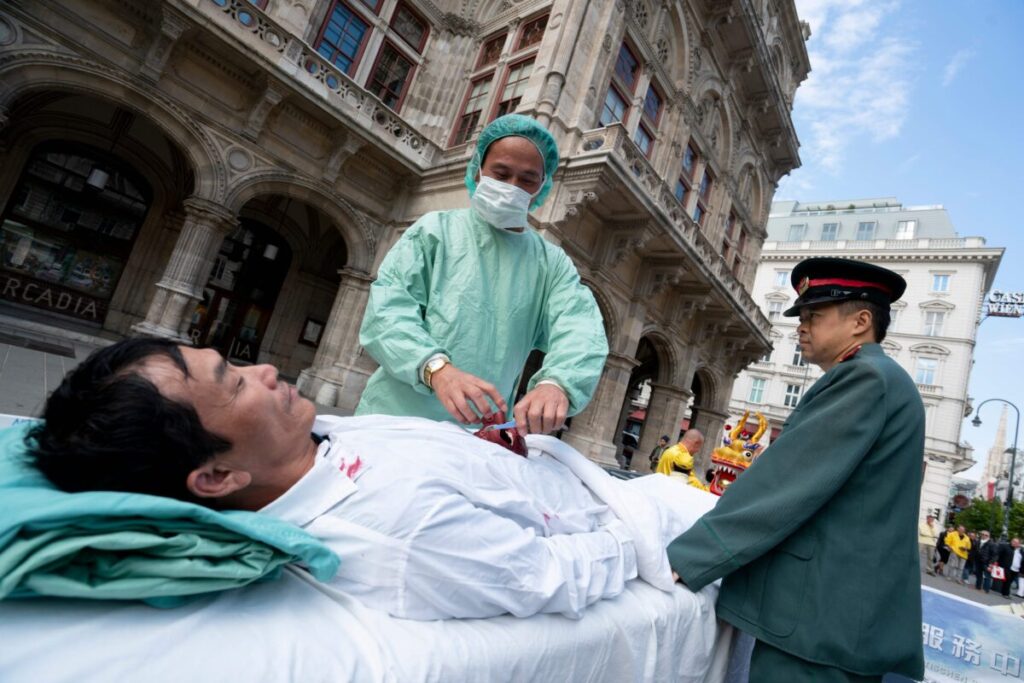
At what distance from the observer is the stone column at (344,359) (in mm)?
10273

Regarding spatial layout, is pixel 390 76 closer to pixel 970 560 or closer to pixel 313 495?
pixel 313 495

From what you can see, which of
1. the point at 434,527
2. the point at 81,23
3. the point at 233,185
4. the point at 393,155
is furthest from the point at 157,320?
the point at 434,527

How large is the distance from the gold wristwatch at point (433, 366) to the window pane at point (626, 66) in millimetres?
12150

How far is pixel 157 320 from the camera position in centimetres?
864

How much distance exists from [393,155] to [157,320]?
5854 millimetres

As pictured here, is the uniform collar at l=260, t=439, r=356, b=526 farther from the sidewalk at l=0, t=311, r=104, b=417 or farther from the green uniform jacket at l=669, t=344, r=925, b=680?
the sidewalk at l=0, t=311, r=104, b=417

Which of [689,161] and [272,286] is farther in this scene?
[689,161]

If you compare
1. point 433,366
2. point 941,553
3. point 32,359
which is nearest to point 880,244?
point 941,553

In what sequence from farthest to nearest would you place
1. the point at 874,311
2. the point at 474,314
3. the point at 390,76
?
the point at 390,76 < the point at 474,314 < the point at 874,311

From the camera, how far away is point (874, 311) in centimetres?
172

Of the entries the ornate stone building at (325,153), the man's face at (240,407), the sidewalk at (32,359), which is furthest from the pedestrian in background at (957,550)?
the sidewalk at (32,359)

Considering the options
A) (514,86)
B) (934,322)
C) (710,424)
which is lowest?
(710,424)

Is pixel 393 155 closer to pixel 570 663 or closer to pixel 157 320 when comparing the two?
pixel 157 320

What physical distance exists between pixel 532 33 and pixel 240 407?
508 inches
